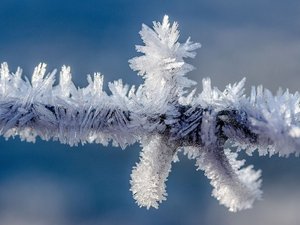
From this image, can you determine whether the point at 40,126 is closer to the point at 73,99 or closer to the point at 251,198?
the point at 73,99

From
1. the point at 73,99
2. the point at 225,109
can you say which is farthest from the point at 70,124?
the point at 225,109

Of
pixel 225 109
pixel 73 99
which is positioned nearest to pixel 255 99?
pixel 225 109

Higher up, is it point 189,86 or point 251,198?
point 189,86

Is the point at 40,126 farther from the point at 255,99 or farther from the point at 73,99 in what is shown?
the point at 255,99

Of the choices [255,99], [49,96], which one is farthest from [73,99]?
[255,99]

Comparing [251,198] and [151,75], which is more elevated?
[151,75]

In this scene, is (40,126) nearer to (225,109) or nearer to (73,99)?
(73,99)
